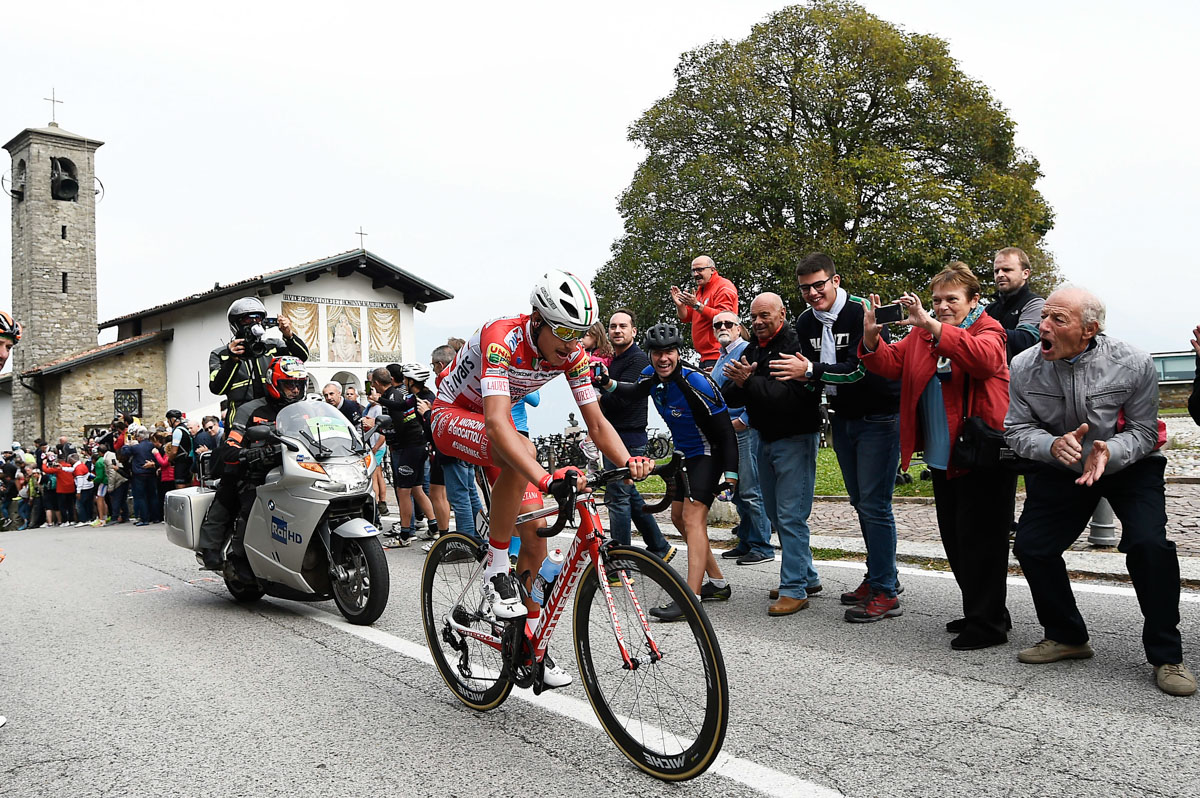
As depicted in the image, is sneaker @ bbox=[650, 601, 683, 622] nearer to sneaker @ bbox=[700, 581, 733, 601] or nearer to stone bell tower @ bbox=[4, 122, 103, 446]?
sneaker @ bbox=[700, 581, 733, 601]

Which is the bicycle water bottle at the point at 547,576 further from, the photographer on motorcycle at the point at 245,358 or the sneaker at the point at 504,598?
the photographer on motorcycle at the point at 245,358

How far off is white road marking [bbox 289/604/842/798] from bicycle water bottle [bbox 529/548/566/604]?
2.05 ft

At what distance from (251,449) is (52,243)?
5308 cm

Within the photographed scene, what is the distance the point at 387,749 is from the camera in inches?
155

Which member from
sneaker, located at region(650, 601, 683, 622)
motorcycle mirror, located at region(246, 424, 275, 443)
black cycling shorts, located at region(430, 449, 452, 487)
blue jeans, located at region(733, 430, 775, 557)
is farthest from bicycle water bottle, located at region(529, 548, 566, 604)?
black cycling shorts, located at region(430, 449, 452, 487)

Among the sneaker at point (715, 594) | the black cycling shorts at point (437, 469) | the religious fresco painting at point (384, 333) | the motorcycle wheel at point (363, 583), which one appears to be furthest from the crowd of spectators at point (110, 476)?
the religious fresco painting at point (384, 333)

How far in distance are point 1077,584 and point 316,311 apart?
35904mm

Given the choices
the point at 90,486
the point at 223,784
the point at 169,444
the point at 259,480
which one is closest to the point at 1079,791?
the point at 223,784

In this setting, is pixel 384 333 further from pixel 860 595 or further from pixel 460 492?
pixel 860 595

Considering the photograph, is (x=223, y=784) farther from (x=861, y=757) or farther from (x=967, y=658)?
(x=967, y=658)

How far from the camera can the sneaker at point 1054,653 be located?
187 inches

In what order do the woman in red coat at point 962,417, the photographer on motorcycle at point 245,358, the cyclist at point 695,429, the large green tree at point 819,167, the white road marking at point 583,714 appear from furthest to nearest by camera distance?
the large green tree at point 819,167 → the photographer on motorcycle at point 245,358 → the cyclist at point 695,429 → the woman in red coat at point 962,417 → the white road marking at point 583,714

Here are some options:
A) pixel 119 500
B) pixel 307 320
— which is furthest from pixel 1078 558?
pixel 307 320

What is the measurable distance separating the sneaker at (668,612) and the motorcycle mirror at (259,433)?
403 cm
